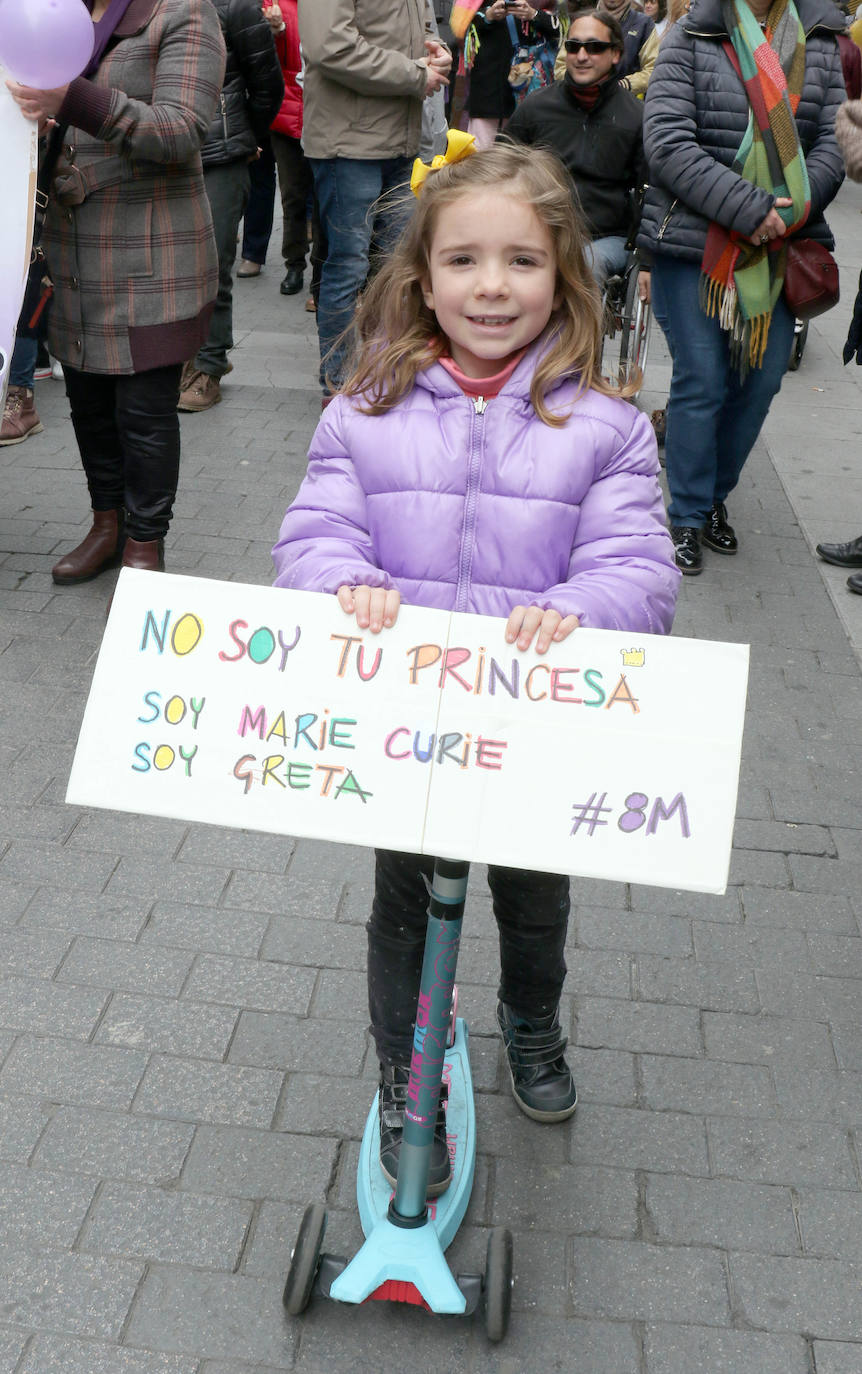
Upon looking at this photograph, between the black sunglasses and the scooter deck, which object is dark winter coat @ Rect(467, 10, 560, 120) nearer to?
the black sunglasses

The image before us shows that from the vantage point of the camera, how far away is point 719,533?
5.33 m

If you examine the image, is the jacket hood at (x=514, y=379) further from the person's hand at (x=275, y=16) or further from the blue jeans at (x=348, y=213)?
the person's hand at (x=275, y=16)

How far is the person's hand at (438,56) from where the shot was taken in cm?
577

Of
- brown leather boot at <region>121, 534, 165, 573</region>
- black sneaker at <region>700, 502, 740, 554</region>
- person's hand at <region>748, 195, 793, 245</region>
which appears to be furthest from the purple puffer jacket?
black sneaker at <region>700, 502, 740, 554</region>

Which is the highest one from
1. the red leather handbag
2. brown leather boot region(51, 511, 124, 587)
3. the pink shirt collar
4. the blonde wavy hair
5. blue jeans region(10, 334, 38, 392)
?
the blonde wavy hair

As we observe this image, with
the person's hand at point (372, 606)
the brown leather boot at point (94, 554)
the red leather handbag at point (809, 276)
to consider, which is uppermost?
the person's hand at point (372, 606)

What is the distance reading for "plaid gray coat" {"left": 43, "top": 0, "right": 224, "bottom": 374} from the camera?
3938 mm

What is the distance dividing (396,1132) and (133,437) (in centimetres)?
270

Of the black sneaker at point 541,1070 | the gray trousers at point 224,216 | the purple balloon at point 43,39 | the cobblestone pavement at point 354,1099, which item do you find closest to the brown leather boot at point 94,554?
the cobblestone pavement at point 354,1099

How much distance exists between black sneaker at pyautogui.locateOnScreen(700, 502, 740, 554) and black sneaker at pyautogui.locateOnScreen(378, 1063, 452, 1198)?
3383mm

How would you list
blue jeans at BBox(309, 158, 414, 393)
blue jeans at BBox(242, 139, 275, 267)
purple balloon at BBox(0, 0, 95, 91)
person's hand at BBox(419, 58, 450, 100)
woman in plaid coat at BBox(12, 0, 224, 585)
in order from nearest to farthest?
purple balloon at BBox(0, 0, 95, 91) < woman in plaid coat at BBox(12, 0, 224, 585) < person's hand at BBox(419, 58, 450, 100) < blue jeans at BBox(309, 158, 414, 393) < blue jeans at BBox(242, 139, 275, 267)

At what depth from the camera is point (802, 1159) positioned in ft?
8.07

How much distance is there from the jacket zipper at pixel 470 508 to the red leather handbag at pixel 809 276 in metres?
3.16

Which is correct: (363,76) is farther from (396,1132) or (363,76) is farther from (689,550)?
(396,1132)
